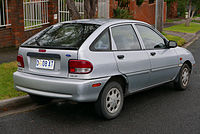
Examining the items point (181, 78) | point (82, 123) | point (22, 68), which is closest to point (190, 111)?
point (181, 78)

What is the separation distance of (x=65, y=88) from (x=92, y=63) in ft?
1.76

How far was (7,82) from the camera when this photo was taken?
6641mm

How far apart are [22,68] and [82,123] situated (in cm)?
135

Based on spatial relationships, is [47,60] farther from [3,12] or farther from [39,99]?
[3,12]

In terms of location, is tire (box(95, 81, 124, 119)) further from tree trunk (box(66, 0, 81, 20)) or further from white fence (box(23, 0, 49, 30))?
white fence (box(23, 0, 49, 30))

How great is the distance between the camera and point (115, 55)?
16.4 feet

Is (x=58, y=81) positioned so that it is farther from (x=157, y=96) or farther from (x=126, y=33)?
(x=157, y=96)

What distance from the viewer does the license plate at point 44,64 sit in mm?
4781

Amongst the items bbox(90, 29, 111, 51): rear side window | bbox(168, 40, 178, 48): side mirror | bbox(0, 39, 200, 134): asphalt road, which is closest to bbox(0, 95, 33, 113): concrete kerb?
bbox(0, 39, 200, 134): asphalt road

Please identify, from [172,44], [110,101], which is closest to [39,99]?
[110,101]

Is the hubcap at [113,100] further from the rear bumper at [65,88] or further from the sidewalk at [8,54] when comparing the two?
the sidewalk at [8,54]

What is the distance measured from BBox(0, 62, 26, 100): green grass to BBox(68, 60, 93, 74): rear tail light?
1.76 m

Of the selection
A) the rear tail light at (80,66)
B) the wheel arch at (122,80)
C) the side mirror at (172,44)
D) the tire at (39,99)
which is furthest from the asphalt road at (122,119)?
the side mirror at (172,44)

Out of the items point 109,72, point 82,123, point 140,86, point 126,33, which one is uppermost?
point 126,33
